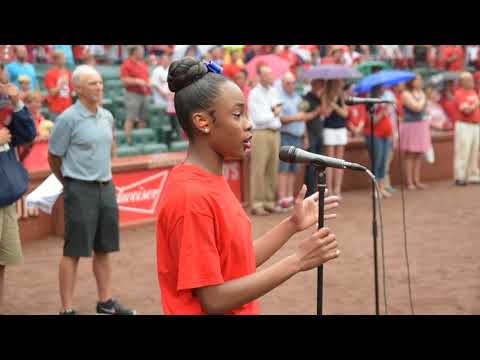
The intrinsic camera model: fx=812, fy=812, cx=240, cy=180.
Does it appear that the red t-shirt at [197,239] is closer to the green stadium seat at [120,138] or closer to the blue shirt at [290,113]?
the blue shirt at [290,113]

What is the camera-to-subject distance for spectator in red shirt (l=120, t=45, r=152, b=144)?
40.5 feet

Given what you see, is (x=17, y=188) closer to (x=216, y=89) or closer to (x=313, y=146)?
(x=216, y=89)

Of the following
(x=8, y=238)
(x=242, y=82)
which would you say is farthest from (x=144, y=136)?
(x=8, y=238)

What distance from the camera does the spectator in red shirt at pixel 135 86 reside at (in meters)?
12.3

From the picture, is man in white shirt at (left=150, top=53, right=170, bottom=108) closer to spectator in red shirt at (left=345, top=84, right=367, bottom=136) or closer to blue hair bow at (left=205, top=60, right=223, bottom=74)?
spectator in red shirt at (left=345, top=84, right=367, bottom=136)

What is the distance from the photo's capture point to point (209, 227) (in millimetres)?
2754

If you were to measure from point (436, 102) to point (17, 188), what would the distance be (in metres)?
11.1

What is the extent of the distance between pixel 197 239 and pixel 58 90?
357 inches

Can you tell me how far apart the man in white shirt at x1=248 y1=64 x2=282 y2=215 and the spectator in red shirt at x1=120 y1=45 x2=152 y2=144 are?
228cm

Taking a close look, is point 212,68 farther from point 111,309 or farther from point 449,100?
point 449,100

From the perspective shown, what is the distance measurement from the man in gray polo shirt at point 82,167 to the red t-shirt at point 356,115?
6.69 meters

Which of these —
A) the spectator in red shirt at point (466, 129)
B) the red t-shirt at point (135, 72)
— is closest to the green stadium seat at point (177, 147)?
the red t-shirt at point (135, 72)

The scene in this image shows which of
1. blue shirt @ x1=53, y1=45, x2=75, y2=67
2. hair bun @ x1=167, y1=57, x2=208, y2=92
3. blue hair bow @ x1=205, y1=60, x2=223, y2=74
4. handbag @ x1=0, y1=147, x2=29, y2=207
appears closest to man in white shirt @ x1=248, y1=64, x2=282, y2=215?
blue shirt @ x1=53, y1=45, x2=75, y2=67

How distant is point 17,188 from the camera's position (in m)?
5.86
